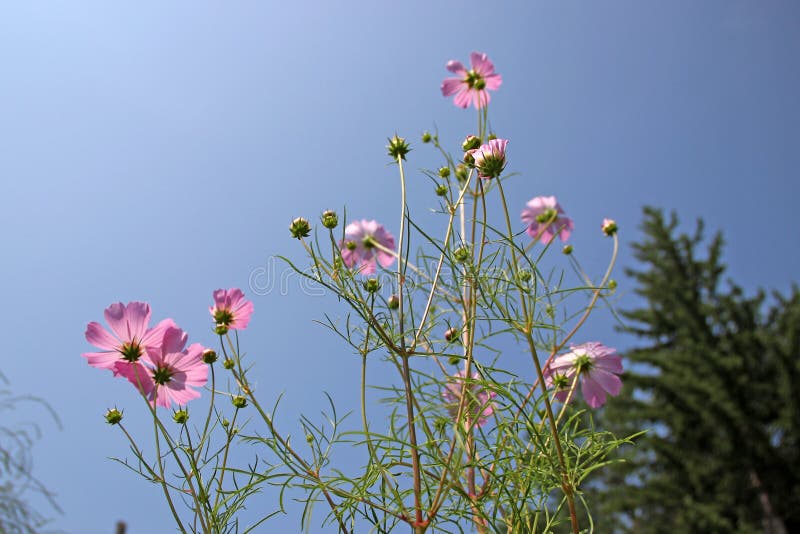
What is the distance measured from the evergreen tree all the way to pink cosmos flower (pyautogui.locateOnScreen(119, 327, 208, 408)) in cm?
957

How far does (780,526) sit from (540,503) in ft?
36.4

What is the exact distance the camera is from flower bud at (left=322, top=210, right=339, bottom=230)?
1154mm

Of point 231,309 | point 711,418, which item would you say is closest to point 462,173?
point 231,309

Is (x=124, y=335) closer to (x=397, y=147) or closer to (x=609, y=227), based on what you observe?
(x=397, y=147)

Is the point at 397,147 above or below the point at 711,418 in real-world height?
below

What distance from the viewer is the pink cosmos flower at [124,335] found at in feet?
3.35

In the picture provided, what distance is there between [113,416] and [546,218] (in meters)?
1.22

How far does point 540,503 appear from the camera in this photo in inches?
41.0

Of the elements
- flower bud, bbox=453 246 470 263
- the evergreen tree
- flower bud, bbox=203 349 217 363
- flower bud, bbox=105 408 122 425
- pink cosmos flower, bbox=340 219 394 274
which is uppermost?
the evergreen tree

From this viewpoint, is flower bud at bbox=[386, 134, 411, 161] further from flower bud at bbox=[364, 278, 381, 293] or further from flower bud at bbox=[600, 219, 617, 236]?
flower bud at bbox=[600, 219, 617, 236]

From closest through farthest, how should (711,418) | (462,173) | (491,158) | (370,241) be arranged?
(491,158), (462,173), (370,241), (711,418)

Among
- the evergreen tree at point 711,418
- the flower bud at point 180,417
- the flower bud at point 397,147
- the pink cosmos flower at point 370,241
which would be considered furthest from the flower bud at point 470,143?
the evergreen tree at point 711,418

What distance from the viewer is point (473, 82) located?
1.69 m

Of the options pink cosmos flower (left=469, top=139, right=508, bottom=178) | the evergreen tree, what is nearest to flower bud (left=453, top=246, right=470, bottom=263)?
pink cosmos flower (left=469, top=139, right=508, bottom=178)
